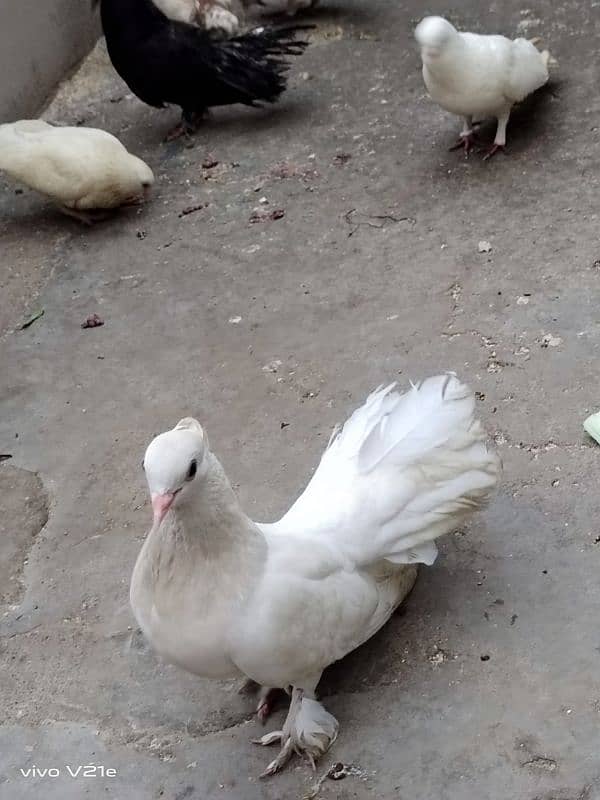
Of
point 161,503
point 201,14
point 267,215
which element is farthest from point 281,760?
point 201,14

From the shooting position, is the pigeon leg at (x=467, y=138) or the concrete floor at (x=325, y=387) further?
the pigeon leg at (x=467, y=138)

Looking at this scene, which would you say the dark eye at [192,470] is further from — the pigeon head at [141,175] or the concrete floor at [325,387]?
the pigeon head at [141,175]

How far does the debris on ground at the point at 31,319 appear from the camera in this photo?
12.5 feet

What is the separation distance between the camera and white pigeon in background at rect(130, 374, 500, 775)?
6.42 feet

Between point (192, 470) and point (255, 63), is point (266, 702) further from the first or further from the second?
point (255, 63)

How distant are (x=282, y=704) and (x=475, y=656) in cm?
47

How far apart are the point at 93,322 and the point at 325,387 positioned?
107cm

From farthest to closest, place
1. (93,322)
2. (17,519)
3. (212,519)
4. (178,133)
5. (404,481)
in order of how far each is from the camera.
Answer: (178,133) → (93,322) → (17,519) → (404,481) → (212,519)

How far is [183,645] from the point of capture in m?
1.98

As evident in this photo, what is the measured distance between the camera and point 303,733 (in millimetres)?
2150

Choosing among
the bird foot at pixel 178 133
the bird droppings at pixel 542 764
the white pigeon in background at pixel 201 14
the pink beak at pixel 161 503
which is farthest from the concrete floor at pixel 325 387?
the pink beak at pixel 161 503

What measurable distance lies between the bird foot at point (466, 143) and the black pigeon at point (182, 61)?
41.2 inches

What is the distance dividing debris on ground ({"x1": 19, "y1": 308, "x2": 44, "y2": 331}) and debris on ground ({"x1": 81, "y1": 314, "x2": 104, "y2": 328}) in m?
0.21

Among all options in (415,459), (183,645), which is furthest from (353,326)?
(183,645)
